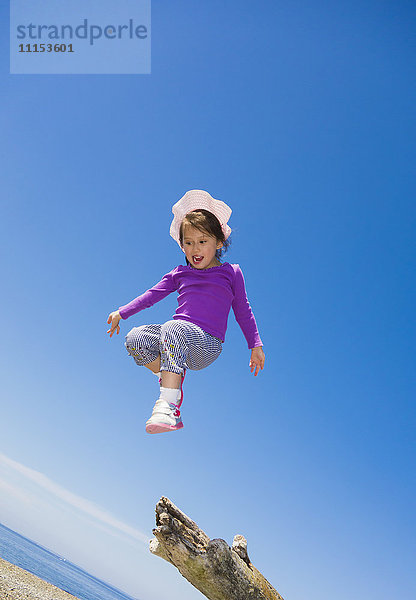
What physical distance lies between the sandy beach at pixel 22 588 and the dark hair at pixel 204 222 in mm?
21855

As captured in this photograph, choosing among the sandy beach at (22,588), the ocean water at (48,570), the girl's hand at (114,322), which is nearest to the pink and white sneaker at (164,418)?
the girl's hand at (114,322)

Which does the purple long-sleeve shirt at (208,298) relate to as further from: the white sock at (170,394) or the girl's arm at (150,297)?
the white sock at (170,394)

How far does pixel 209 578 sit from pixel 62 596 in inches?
1188

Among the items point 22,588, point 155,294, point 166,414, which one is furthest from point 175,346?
point 22,588

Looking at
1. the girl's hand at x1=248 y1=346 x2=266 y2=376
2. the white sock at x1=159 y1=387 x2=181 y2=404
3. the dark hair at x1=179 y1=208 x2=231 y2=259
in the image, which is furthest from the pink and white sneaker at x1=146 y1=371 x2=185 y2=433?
the dark hair at x1=179 y1=208 x2=231 y2=259

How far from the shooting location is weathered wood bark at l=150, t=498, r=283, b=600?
318 cm

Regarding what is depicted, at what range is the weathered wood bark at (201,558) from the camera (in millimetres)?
3178

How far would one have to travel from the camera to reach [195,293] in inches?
149

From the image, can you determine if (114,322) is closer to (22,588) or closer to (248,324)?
(248,324)

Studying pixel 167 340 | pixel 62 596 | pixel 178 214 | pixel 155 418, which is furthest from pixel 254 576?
pixel 62 596

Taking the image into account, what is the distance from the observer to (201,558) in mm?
3279

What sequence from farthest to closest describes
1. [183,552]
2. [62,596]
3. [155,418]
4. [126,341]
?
[62,596] < [126,341] < [183,552] < [155,418]

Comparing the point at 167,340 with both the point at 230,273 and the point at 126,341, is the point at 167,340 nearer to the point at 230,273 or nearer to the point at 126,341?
the point at 126,341

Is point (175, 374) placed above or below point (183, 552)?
above
